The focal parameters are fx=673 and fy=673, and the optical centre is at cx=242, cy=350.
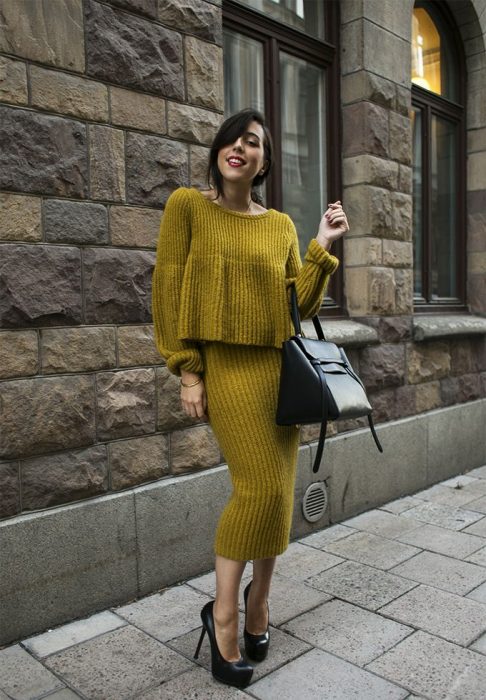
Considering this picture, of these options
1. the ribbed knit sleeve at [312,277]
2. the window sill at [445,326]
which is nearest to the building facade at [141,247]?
the window sill at [445,326]

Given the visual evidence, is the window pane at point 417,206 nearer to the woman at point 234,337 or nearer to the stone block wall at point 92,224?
the stone block wall at point 92,224

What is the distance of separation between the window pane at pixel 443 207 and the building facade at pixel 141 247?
1.22m

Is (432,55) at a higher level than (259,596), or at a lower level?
higher

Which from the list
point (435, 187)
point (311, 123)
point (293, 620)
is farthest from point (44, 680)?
point (435, 187)

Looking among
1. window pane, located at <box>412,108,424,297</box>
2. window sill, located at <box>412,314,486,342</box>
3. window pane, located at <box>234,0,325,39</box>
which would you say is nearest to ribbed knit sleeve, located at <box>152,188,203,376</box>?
window pane, located at <box>234,0,325,39</box>

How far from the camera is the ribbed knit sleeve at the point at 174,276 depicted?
250cm

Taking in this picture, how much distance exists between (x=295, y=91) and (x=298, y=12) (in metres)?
0.56

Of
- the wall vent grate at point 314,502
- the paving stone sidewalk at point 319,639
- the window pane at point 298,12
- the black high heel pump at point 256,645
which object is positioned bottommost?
the paving stone sidewalk at point 319,639

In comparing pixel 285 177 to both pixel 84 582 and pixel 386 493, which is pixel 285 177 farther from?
pixel 84 582

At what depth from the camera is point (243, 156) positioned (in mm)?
2500

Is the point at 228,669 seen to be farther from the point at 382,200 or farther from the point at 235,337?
the point at 382,200

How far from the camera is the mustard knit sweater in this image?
249 cm

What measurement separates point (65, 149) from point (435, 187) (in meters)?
4.33

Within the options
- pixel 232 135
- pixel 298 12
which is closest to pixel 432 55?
pixel 298 12
